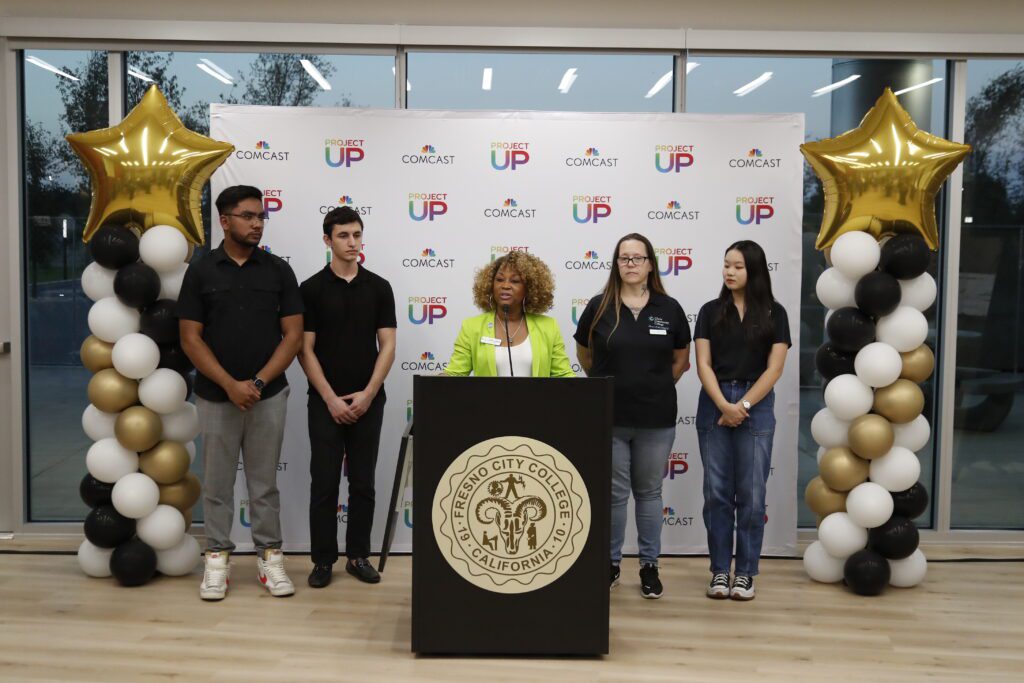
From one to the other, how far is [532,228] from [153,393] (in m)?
1.94

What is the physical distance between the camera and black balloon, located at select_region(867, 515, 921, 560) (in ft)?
14.6

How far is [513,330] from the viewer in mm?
4219

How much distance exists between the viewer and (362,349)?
177 inches

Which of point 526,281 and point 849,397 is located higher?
point 526,281

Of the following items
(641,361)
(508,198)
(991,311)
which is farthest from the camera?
(991,311)

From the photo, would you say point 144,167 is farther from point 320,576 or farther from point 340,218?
point 320,576

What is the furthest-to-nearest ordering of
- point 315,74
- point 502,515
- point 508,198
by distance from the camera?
point 315,74 → point 508,198 → point 502,515

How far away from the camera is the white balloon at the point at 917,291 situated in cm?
445

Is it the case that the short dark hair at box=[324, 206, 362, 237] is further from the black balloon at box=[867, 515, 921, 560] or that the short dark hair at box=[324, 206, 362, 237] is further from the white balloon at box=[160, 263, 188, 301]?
the black balloon at box=[867, 515, 921, 560]

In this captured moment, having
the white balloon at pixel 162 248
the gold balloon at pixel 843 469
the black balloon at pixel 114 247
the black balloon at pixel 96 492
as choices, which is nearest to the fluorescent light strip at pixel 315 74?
the white balloon at pixel 162 248

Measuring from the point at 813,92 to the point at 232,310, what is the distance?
3.16 metres

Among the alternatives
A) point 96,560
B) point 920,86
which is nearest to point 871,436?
point 920,86

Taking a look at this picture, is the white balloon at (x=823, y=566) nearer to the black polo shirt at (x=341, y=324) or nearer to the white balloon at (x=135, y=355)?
the black polo shirt at (x=341, y=324)

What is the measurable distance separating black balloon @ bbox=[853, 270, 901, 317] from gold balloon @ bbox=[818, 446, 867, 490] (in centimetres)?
64
